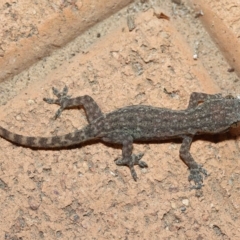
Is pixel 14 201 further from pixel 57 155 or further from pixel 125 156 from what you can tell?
pixel 125 156

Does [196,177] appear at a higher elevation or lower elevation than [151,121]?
lower

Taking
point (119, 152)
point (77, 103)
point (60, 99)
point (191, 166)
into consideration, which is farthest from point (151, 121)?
point (60, 99)

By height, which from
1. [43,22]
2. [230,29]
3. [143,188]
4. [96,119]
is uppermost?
[230,29]

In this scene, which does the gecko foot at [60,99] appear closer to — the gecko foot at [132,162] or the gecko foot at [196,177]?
the gecko foot at [132,162]

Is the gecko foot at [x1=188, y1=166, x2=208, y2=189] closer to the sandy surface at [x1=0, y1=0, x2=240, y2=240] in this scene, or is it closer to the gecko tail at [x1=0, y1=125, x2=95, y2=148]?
the sandy surface at [x1=0, y1=0, x2=240, y2=240]

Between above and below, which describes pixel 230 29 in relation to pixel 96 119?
above

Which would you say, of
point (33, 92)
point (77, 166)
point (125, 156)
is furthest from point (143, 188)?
point (33, 92)

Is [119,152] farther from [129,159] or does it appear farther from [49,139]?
Answer: [49,139]
